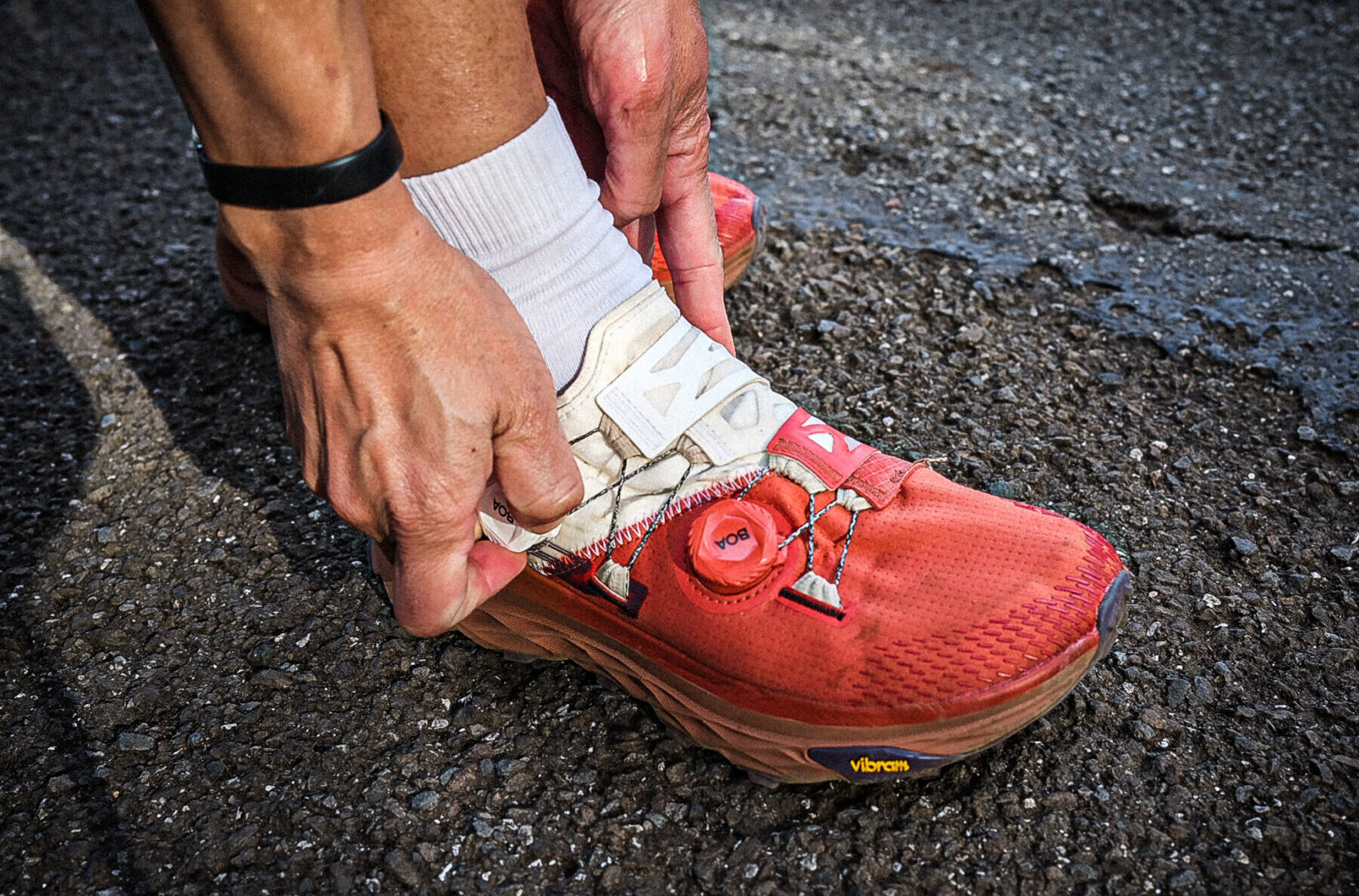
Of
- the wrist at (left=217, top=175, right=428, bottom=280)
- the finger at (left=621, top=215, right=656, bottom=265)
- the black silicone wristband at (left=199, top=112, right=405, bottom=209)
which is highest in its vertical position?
the black silicone wristband at (left=199, top=112, right=405, bottom=209)

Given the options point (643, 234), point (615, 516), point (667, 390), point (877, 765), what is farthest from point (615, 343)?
point (877, 765)

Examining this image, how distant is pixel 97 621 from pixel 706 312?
3.16 feet

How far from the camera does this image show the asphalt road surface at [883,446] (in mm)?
1062

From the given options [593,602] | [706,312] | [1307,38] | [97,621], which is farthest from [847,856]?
[1307,38]

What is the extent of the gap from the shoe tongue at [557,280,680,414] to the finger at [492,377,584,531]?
0.12 m

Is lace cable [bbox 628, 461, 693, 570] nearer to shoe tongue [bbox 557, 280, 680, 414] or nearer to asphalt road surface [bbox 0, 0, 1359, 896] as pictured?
shoe tongue [bbox 557, 280, 680, 414]

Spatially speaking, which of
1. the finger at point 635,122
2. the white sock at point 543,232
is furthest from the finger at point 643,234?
the white sock at point 543,232

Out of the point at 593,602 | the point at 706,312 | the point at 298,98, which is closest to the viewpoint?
the point at 298,98

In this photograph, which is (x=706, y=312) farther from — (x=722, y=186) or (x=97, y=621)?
(x=97, y=621)

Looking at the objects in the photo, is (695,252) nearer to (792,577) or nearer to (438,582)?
(792,577)

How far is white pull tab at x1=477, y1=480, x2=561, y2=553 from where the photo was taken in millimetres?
1089

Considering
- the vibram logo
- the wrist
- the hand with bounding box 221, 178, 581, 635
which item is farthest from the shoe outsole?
the wrist

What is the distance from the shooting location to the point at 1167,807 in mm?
1060
